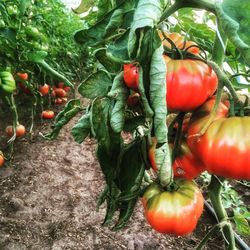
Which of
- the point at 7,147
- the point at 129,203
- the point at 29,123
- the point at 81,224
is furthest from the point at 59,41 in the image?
the point at 129,203

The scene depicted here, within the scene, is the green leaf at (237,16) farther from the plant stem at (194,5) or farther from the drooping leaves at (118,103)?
the drooping leaves at (118,103)

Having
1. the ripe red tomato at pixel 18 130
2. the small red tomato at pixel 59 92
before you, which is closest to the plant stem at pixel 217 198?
the ripe red tomato at pixel 18 130

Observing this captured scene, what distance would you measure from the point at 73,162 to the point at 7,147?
1.43 ft

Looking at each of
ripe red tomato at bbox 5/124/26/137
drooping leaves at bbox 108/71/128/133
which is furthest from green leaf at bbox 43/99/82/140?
ripe red tomato at bbox 5/124/26/137

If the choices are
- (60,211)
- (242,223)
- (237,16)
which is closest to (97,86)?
(237,16)

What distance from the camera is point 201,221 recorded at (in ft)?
5.59

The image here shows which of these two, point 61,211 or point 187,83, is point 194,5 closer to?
point 187,83

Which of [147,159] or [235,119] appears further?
[147,159]

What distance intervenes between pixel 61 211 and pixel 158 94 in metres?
1.39

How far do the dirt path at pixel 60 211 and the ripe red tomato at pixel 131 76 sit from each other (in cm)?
111

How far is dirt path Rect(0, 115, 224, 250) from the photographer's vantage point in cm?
150

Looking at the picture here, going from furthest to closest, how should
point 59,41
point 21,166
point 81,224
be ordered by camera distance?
point 59,41
point 21,166
point 81,224

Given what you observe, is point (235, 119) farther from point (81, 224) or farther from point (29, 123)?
point (29, 123)

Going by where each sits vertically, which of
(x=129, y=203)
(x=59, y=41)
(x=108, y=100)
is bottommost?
(x=59, y=41)
